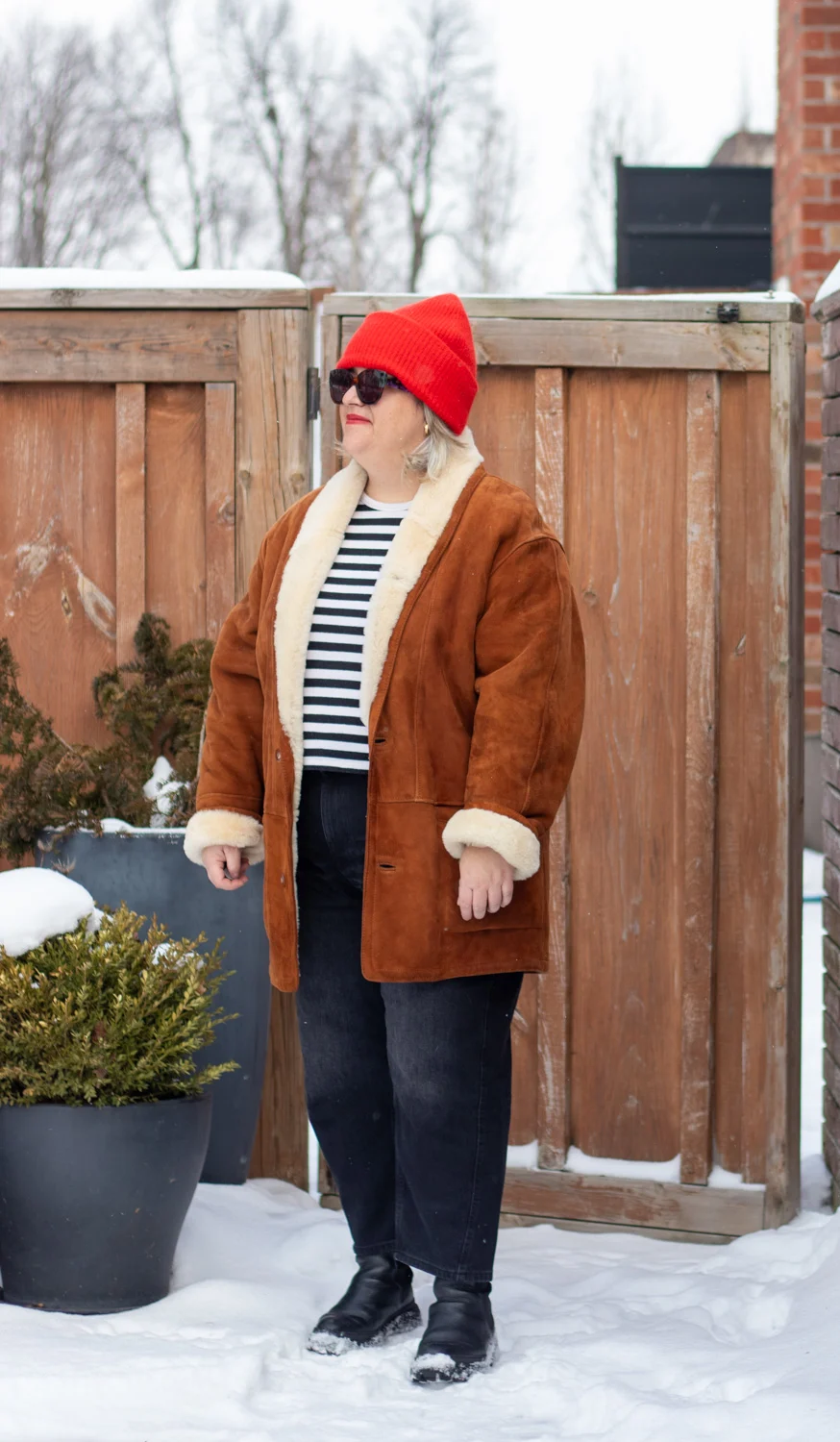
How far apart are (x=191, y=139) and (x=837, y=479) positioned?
1011 inches

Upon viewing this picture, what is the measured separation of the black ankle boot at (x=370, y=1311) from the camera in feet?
8.95

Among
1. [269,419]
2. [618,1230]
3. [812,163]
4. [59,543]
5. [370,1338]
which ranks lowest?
[618,1230]

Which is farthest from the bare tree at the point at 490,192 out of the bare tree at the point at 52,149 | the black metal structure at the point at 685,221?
the black metal structure at the point at 685,221

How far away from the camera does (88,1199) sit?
276cm

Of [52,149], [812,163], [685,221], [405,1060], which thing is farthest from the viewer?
[52,149]

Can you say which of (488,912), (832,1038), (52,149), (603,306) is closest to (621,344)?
(603,306)

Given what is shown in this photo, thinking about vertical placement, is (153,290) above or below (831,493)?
above

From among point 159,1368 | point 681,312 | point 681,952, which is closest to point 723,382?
point 681,312

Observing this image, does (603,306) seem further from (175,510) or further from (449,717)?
(449,717)

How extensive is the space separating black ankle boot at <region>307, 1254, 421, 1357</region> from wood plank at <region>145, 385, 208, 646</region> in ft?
5.09

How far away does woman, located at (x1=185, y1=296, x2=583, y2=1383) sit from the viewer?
99.1 inches

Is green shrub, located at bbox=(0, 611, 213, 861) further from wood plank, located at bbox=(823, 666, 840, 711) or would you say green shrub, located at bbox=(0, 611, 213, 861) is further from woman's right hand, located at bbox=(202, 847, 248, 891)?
wood plank, located at bbox=(823, 666, 840, 711)

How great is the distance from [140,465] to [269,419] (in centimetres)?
33

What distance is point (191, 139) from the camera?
26828 millimetres
